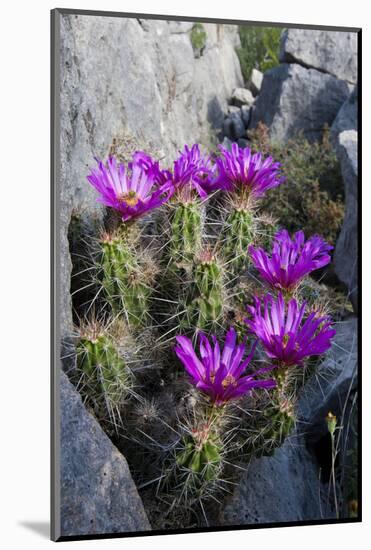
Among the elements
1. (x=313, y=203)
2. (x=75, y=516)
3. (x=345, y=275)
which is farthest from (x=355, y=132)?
(x=75, y=516)

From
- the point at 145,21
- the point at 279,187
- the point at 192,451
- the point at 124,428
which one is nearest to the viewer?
the point at 192,451

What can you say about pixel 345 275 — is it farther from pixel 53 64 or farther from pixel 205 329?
pixel 53 64

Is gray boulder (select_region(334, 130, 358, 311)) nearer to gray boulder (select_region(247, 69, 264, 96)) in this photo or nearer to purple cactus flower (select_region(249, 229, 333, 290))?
purple cactus flower (select_region(249, 229, 333, 290))

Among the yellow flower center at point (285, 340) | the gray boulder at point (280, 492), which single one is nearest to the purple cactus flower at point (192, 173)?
the yellow flower center at point (285, 340)

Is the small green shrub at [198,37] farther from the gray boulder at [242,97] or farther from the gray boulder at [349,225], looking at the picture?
the gray boulder at [349,225]

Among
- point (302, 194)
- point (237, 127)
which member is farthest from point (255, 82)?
point (302, 194)

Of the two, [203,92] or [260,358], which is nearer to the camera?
[260,358]

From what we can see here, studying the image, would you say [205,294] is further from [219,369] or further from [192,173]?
[192,173]
